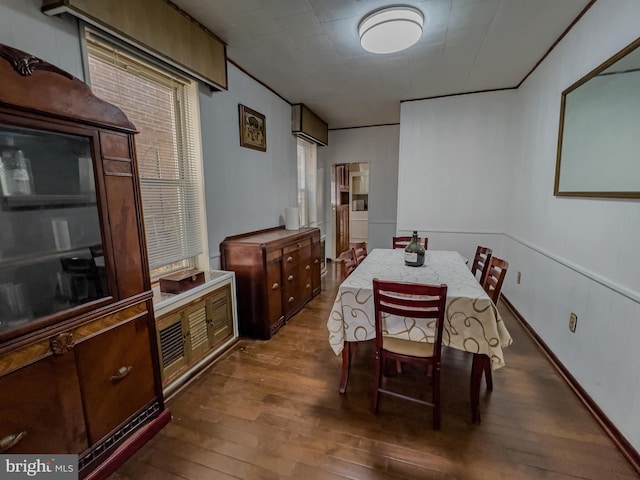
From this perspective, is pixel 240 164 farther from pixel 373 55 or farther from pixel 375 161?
pixel 375 161

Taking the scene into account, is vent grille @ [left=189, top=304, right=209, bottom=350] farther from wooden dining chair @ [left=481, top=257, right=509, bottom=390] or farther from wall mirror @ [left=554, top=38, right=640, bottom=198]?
wall mirror @ [left=554, top=38, right=640, bottom=198]

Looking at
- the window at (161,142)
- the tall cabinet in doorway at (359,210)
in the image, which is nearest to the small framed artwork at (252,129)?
the window at (161,142)

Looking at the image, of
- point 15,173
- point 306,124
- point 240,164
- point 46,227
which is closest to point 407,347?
point 46,227

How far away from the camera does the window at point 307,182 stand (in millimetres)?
4802

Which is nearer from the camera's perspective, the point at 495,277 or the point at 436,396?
the point at 436,396

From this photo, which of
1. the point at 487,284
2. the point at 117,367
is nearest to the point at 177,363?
the point at 117,367

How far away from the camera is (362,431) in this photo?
1669 mm

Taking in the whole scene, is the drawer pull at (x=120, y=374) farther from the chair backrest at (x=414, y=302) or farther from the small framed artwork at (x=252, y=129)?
the small framed artwork at (x=252, y=129)

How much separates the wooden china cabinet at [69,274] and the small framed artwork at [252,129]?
169 cm

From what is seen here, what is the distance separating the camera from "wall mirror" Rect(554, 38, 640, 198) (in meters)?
1.55

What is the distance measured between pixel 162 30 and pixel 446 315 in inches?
103

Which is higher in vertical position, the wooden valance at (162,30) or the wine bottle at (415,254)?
the wooden valance at (162,30)

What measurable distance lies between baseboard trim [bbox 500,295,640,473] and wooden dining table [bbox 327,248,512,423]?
0.56m

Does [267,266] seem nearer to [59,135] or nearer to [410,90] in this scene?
[59,135]
